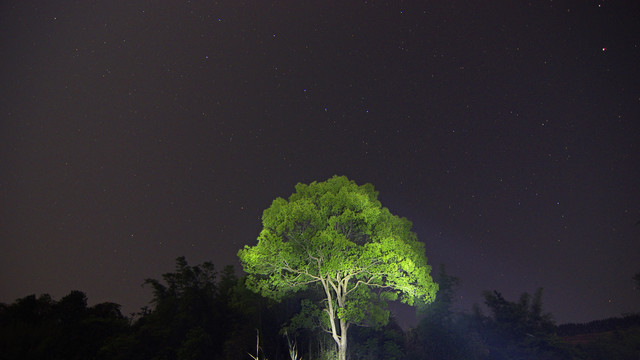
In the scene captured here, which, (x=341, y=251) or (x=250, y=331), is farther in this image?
(x=250, y=331)

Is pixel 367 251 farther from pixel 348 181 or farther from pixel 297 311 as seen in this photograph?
pixel 297 311

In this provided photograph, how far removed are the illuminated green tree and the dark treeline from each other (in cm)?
255

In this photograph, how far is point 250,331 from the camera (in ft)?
70.2

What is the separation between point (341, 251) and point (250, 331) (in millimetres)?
8346

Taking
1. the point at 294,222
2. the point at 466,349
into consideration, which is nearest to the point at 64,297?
the point at 294,222

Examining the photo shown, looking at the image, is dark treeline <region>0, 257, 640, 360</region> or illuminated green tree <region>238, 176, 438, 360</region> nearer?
illuminated green tree <region>238, 176, 438, 360</region>

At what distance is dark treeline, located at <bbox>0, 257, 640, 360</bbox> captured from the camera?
66.7 feet

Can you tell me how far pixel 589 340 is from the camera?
2538 cm

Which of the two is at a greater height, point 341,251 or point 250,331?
point 341,251

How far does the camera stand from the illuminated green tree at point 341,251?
16.5m

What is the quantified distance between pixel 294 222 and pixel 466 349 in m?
14.4

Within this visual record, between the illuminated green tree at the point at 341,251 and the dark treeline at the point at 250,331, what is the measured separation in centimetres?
255

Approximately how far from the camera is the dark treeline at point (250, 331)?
800 inches

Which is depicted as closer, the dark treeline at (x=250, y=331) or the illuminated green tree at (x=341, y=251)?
the illuminated green tree at (x=341, y=251)
